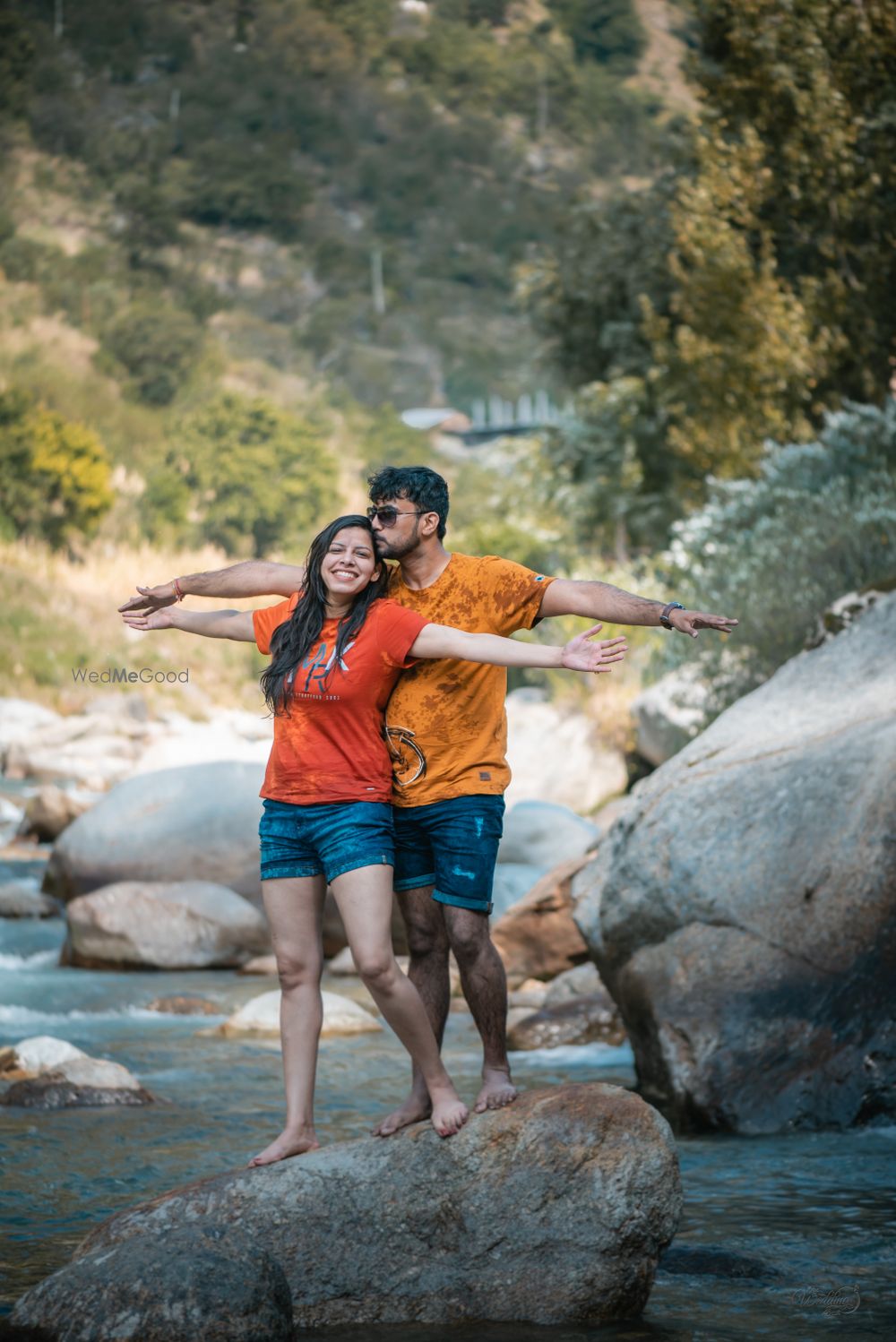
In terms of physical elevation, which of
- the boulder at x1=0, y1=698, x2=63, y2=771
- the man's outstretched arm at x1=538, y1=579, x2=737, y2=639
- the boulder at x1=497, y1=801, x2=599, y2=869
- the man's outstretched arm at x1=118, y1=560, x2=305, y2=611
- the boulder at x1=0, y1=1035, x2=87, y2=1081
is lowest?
the boulder at x1=0, y1=698, x2=63, y2=771

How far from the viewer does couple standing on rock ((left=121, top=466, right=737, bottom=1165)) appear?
4.21 metres

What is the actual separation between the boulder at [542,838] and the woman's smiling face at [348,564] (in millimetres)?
8264

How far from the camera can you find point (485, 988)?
4.41 meters

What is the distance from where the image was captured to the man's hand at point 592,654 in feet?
13.3

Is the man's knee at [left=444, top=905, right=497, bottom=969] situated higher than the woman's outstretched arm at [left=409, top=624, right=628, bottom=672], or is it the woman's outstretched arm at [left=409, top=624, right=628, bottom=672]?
the woman's outstretched arm at [left=409, top=624, right=628, bottom=672]

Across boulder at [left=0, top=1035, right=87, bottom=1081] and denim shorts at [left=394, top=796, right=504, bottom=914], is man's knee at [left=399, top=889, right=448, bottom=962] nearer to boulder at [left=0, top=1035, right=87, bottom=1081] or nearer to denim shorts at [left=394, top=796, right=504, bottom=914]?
denim shorts at [left=394, top=796, right=504, bottom=914]

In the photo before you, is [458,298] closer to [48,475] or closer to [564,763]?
[48,475]

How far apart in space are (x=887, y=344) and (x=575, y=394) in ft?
Result: 31.5

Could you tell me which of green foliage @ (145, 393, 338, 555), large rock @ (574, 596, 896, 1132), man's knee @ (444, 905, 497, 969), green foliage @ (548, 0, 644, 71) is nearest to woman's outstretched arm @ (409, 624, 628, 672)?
man's knee @ (444, 905, 497, 969)

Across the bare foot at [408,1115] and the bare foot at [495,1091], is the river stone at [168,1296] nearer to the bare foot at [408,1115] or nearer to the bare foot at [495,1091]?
the bare foot at [408,1115]

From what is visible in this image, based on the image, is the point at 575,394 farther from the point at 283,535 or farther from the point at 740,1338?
the point at 740,1338

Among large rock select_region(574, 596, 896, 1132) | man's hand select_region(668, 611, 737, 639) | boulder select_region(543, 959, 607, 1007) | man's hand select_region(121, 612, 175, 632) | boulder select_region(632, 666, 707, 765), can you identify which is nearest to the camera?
man's hand select_region(668, 611, 737, 639)

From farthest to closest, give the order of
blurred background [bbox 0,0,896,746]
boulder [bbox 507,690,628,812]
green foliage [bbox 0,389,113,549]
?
green foliage [bbox 0,389,113,549] < boulder [bbox 507,690,628,812] < blurred background [bbox 0,0,896,746]

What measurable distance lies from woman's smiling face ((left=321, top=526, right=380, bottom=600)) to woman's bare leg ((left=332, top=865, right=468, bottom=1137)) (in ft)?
2.53
